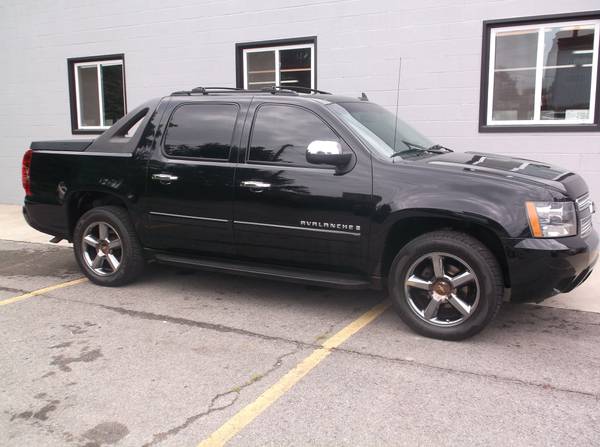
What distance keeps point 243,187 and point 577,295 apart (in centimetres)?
346

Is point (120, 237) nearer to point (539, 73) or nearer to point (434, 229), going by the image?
point (434, 229)

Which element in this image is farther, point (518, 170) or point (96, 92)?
point (96, 92)

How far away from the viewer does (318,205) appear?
465 cm

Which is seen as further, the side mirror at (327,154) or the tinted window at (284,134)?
the tinted window at (284,134)

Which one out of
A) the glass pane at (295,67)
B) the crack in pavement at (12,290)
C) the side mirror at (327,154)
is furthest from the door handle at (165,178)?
the glass pane at (295,67)

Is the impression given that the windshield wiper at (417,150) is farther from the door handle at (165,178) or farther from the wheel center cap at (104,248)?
the wheel center cap at (104,248)

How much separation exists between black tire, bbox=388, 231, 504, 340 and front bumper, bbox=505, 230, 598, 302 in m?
0.14

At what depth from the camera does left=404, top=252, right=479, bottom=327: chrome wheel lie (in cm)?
429

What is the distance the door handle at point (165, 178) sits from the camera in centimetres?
527

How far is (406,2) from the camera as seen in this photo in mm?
8125

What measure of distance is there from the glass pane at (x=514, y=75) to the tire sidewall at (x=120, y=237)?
5272mm

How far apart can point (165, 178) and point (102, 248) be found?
1.17 meters

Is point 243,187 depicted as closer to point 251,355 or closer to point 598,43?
point 251,355

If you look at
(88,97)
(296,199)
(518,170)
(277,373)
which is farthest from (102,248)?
(88,97)
